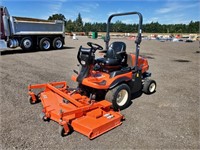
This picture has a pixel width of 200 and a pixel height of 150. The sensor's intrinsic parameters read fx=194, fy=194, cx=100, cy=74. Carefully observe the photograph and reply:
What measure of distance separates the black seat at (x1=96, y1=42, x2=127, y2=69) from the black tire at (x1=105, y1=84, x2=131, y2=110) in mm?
611

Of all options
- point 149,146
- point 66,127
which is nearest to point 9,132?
point 66,127

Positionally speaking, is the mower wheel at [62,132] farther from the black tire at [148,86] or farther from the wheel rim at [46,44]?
the wheel rim at [46,44]

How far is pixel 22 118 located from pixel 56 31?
1235 cm

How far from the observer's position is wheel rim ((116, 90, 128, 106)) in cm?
453

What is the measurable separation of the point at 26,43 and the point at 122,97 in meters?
11.0

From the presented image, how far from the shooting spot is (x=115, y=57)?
4.87m

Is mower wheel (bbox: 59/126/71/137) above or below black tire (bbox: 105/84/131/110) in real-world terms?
below

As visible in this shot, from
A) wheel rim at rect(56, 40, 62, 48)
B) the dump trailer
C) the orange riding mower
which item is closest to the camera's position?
the orange riding mower

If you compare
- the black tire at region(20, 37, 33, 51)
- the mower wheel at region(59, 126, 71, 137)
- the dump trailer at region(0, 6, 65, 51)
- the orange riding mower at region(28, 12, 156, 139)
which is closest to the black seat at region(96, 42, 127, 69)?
the orange riding mower at region(28, 12, 156, 139)

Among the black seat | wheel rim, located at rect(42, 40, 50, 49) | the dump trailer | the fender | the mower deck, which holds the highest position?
the dump trailer

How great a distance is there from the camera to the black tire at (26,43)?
1345 cm

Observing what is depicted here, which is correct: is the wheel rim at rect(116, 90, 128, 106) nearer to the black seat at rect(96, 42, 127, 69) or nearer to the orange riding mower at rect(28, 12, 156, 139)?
the orange riding mower at rect(28, 12, 156, 139)

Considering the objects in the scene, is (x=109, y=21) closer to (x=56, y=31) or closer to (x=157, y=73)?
(x=157, y=73)

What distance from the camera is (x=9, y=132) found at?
3426 mm
